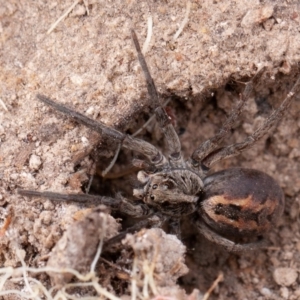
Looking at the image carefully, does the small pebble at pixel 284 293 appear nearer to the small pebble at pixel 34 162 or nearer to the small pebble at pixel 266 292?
the small pebble at pixel 266 292

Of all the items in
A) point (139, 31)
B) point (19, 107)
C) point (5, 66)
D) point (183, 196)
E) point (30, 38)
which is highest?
point (139, 31)

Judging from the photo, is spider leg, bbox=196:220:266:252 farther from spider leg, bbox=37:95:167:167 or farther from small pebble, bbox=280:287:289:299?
spider leg, bbox=37:95:167:167

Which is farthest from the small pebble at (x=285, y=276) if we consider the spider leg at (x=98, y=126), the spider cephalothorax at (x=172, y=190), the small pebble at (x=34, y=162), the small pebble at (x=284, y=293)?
the small pebble at (x=34, y=162)

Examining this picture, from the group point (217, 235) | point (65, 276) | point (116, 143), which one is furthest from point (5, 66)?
point (217, 235)

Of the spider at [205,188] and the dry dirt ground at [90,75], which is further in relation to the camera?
the spider at [205,188]

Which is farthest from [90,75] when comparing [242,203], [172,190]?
[242,203]

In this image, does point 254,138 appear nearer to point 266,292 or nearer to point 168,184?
point 168,184

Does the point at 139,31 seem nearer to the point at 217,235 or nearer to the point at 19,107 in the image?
the point at 19,107
